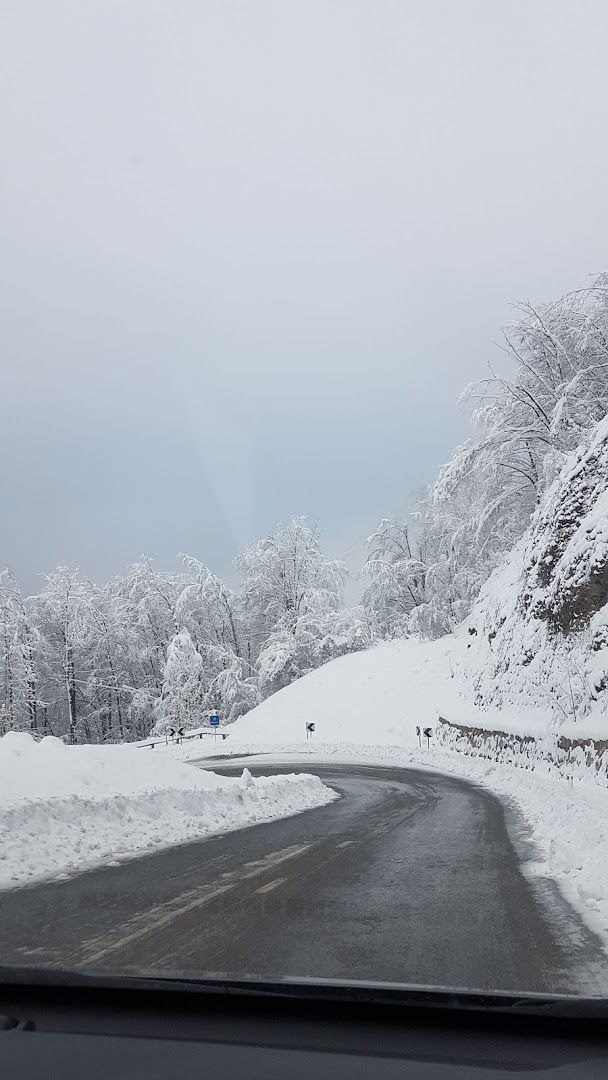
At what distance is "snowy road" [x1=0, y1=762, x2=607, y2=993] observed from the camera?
15.7 feet

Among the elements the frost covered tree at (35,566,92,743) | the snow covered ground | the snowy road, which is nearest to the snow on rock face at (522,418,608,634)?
the snow covered ground

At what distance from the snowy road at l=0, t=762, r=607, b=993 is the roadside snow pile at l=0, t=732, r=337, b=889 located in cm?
77

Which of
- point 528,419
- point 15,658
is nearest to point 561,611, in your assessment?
point 528,419

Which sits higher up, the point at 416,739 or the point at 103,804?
the point at 416,739

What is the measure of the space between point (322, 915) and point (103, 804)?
235 inches

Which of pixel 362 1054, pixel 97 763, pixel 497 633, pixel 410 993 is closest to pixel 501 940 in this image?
pixel 410 993

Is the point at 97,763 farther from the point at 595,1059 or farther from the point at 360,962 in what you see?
the point at 595,1059

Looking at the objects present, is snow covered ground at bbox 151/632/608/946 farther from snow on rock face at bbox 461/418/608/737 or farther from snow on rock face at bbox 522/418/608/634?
snow on rock face at bbox 522/418/608/634

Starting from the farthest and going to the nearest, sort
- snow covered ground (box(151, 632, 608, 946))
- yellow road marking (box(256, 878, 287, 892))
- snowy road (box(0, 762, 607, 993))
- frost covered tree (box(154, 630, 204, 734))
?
frost covered tree (box(154, 630, 204, 734)) → snow covered ground (box(151, 632, 608, 946)) → yellow road marking (box(256, 878, 287, 892)) → snowy road (box(0, 762, 607, 993))

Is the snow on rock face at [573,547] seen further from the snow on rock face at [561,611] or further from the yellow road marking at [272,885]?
the yellow road marking at [272,885]

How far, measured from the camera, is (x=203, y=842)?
34.6 ft

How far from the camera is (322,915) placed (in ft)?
20.4

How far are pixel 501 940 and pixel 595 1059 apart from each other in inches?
115

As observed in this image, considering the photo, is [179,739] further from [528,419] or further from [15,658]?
[528,419]
